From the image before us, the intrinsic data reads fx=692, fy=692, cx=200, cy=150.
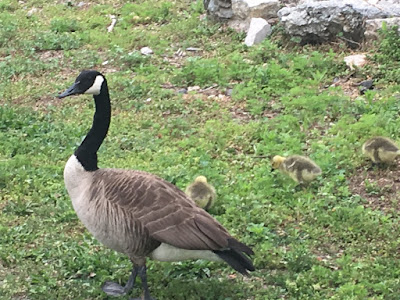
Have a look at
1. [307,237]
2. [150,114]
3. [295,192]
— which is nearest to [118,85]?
[150,114]

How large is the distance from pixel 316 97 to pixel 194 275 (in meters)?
3.62

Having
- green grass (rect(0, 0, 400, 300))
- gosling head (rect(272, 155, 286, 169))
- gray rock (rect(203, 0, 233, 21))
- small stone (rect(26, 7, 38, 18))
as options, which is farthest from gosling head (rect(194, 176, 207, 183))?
small stone (rect(26, 7, 38, 18))

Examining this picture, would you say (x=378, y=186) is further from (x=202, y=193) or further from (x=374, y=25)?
(x=374, y=25)

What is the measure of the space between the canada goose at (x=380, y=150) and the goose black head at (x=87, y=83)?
2.93 m

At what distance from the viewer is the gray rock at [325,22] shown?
9.77 m

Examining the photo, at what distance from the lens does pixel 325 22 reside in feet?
32.2

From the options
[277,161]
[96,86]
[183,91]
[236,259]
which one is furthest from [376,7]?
[236,259]

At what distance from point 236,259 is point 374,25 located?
18.9 feet

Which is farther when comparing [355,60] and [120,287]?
[355,60]

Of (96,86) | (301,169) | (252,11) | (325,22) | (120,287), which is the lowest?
(252,11)

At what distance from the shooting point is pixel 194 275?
5.54m

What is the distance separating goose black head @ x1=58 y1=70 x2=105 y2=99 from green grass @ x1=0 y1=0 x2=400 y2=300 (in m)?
1.36

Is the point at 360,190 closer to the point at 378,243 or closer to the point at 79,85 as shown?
the point at 378,243

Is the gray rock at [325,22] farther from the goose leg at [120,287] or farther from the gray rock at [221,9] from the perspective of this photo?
the goose leg at [120,287]
